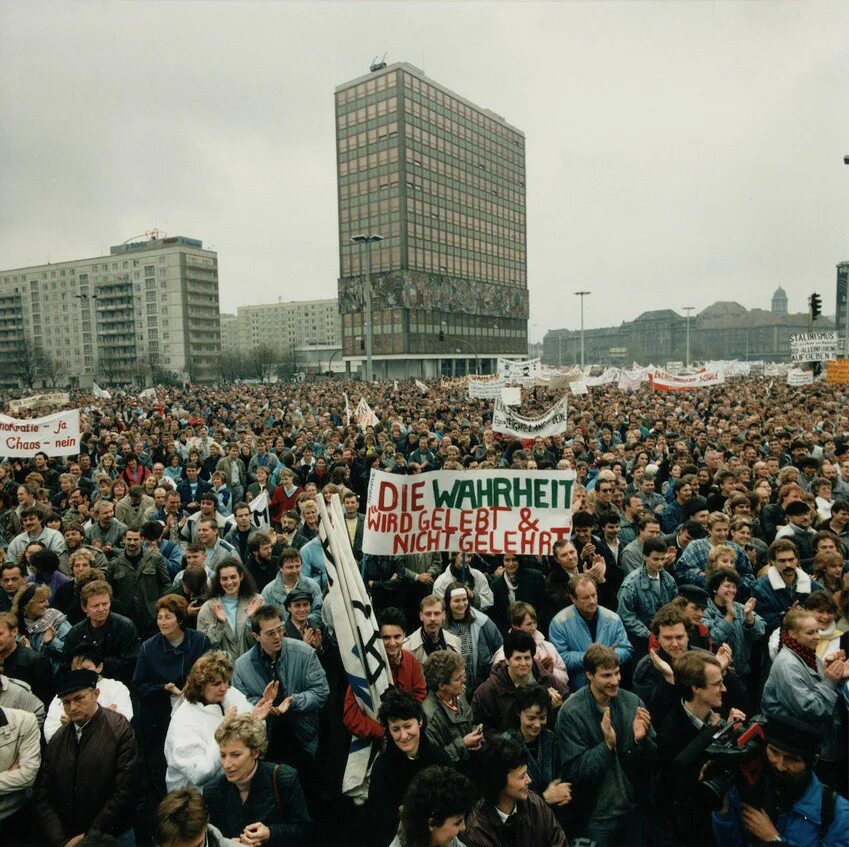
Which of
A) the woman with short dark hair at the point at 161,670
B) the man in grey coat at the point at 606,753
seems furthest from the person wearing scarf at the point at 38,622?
the man in grey coat at the point at 606,753

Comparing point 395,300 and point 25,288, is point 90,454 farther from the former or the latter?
point 25,288

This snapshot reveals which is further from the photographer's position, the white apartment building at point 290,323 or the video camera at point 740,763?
the white apartment building at point 290,323

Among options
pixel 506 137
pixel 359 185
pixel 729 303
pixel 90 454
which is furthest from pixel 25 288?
pixel 729 303

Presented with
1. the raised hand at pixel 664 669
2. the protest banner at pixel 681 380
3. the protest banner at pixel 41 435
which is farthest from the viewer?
the protest banner at pixel 681 380

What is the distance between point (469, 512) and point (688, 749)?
8.56 ft

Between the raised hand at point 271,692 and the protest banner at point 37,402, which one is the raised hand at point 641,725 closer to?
the raised hand at point 271,692

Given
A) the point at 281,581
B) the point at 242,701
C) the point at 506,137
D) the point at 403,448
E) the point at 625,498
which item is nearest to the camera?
the point at 242,701

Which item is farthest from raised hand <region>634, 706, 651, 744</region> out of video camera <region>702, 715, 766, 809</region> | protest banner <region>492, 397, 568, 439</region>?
protest banner <region>492, 397, 568, 439</region>

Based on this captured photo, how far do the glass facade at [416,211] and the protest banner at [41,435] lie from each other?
236 ft

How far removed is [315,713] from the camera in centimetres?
431

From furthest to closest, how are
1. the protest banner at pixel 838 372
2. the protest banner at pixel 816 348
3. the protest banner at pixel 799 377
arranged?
the protest banner at pixel 816 348
the protest banner at pixel 799 377
the protest banner at pixel 838 372

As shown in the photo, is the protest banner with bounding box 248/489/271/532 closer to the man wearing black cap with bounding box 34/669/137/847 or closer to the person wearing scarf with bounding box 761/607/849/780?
the man wearing black cap with bounding box 34/669/137/847

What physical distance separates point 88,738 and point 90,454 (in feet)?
39.5

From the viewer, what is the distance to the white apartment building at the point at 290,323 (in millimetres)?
180250
